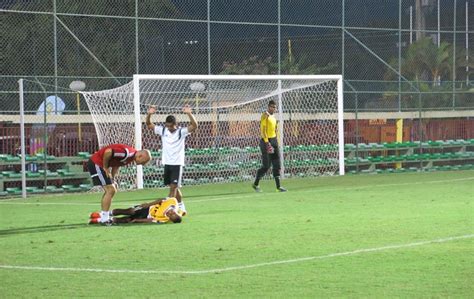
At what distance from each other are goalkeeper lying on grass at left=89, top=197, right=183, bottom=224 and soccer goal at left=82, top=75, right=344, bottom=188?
30.5 ft

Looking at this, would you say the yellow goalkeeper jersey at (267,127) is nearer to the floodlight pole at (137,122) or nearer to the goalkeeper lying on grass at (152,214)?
the floodlight pole at (137,122)

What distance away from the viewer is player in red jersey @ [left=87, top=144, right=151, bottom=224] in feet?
60.4

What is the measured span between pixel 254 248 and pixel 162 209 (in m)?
4.09

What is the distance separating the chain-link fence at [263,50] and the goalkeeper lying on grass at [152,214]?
10.8 m

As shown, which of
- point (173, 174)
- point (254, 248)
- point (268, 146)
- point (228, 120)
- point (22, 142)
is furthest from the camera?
point (228, 120)

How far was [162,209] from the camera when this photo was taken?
18672 mm

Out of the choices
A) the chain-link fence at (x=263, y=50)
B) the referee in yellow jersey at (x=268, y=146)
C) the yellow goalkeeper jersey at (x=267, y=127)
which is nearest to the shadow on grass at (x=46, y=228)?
the referee in yellow jersey at (x=268, y=146)

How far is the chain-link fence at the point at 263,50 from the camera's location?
98.5 ft

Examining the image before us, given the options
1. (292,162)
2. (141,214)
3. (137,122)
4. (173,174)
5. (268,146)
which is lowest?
(141,214)

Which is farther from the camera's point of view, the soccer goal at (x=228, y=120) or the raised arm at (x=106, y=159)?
the soccer goal at (x=228, y=120)

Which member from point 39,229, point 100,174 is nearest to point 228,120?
point 100,174

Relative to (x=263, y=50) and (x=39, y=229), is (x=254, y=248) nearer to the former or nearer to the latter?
(x=39, y=229)

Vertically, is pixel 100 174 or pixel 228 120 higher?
pixel 228 120

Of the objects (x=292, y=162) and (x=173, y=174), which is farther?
(x=292, y=162)
